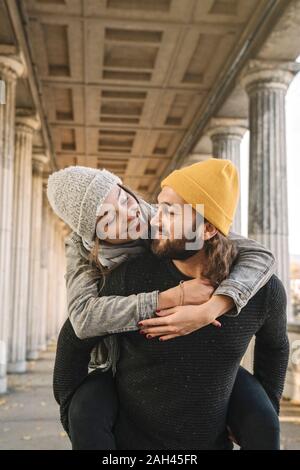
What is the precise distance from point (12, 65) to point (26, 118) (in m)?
3.77

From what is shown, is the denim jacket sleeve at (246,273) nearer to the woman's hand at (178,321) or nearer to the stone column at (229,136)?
the woman's hand at (178,321)

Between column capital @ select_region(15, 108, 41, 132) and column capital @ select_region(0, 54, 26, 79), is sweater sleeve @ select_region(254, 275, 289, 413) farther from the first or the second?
column capital @ select_region(15, 108, 41, 132)

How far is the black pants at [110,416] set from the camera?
82.8 inches

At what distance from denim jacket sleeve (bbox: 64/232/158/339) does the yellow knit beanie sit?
0.31 meters

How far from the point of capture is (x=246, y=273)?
2115mm

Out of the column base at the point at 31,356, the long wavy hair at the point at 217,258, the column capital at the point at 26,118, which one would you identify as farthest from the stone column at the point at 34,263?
the long wavy hair at the point at 217,258

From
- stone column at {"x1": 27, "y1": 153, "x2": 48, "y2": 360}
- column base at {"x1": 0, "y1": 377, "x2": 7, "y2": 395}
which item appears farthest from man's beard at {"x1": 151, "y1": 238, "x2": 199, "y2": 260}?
stone column at {"x1": 27, "y1": 153, "x2": 48, "y2": 360}

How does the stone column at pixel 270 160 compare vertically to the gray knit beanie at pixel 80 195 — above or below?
above

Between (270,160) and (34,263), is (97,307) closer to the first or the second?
(270,160)

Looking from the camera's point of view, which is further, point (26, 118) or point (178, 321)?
point (26, 118)

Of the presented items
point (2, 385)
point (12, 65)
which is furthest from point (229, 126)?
point (2, 385)

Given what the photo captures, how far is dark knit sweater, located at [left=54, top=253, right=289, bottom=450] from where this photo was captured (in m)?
2.11

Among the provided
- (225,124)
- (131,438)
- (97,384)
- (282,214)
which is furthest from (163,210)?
(225,124)

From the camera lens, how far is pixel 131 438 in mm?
2213
